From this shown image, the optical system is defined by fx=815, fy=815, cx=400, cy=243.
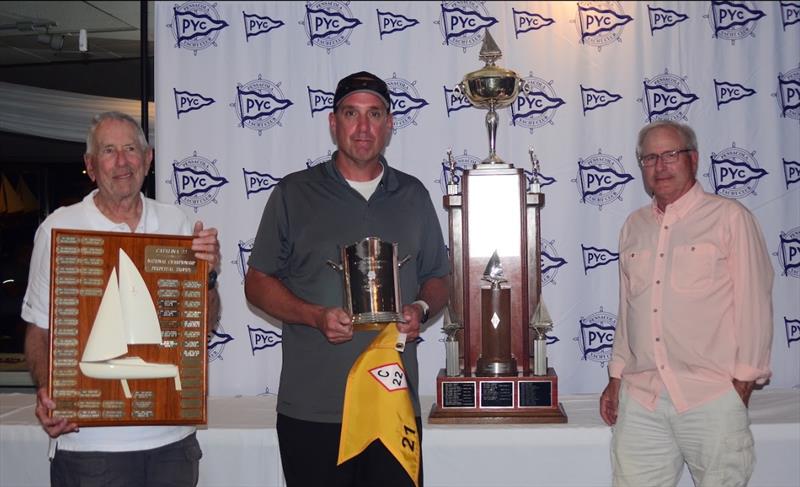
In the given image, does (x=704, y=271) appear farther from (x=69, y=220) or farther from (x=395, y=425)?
(x=69, y=220)

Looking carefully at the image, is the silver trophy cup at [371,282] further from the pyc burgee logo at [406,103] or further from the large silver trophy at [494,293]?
the pyc burgee logo at [406,103]

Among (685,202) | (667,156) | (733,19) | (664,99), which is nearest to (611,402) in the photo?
(685,202)

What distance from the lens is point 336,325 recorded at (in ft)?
6.84

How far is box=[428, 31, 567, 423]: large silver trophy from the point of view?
3107 mm

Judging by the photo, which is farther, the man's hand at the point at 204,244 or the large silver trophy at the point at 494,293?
the large silver trophy at the point at 494,293

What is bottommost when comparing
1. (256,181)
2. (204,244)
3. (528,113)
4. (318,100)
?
(204,244)

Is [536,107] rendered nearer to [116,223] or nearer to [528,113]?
[528,113]

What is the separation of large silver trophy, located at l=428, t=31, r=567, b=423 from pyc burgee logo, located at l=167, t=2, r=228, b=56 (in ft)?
4.36

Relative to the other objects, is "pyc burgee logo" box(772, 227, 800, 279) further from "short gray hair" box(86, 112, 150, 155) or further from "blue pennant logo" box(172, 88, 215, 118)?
"short gray hair" box(86, 112, 150, 155)

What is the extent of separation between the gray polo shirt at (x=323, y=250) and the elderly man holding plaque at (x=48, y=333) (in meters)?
0.28

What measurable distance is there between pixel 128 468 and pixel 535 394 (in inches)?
64.5

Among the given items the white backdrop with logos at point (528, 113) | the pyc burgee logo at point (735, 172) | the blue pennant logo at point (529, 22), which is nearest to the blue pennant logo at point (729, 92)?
the white backdrop with logos at point (528, 113)

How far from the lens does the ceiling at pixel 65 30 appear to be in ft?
15.2

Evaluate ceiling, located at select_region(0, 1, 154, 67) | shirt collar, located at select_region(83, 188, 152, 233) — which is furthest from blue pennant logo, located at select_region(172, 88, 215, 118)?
shirt collar, located at select_region(83, 188, 152, 233)
